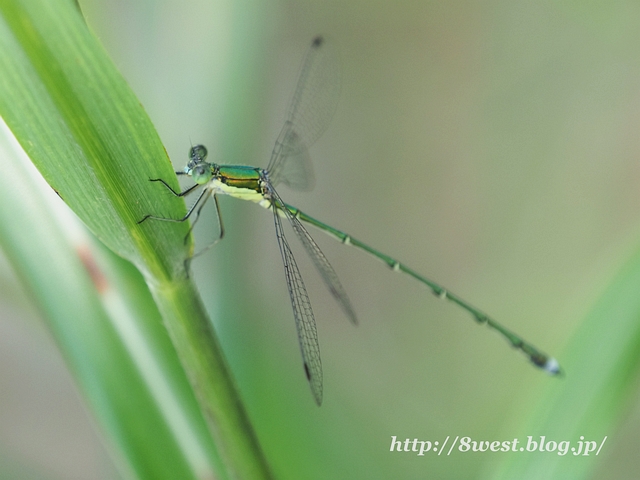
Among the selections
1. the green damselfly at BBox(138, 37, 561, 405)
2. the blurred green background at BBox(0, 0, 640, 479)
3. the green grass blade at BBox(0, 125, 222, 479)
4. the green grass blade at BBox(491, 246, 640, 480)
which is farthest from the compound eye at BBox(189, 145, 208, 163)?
the green grass blade at BBox(491, 246, 640, 480)

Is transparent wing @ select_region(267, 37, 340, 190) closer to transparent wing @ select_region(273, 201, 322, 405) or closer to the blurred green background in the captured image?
the blurred green background

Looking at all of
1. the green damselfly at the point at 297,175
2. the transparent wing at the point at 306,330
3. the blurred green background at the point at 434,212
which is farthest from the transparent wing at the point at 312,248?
the blurred green background at the point at 434,212

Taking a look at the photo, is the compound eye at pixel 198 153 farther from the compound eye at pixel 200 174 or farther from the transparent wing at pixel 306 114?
the transparent wing at pixel 306 114

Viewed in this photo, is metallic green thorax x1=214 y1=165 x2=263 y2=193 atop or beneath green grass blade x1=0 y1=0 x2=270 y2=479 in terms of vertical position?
atop

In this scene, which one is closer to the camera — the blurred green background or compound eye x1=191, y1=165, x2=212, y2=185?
compound eye x1=191, y1=165, x2=212, y2=185

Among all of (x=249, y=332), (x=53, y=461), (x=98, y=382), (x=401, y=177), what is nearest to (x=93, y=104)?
(x=98, y=382)

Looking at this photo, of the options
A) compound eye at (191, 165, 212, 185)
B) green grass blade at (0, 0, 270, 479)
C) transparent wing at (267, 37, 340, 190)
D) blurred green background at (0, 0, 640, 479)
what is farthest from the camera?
blurred green background at (0, 0, 640, 479)
